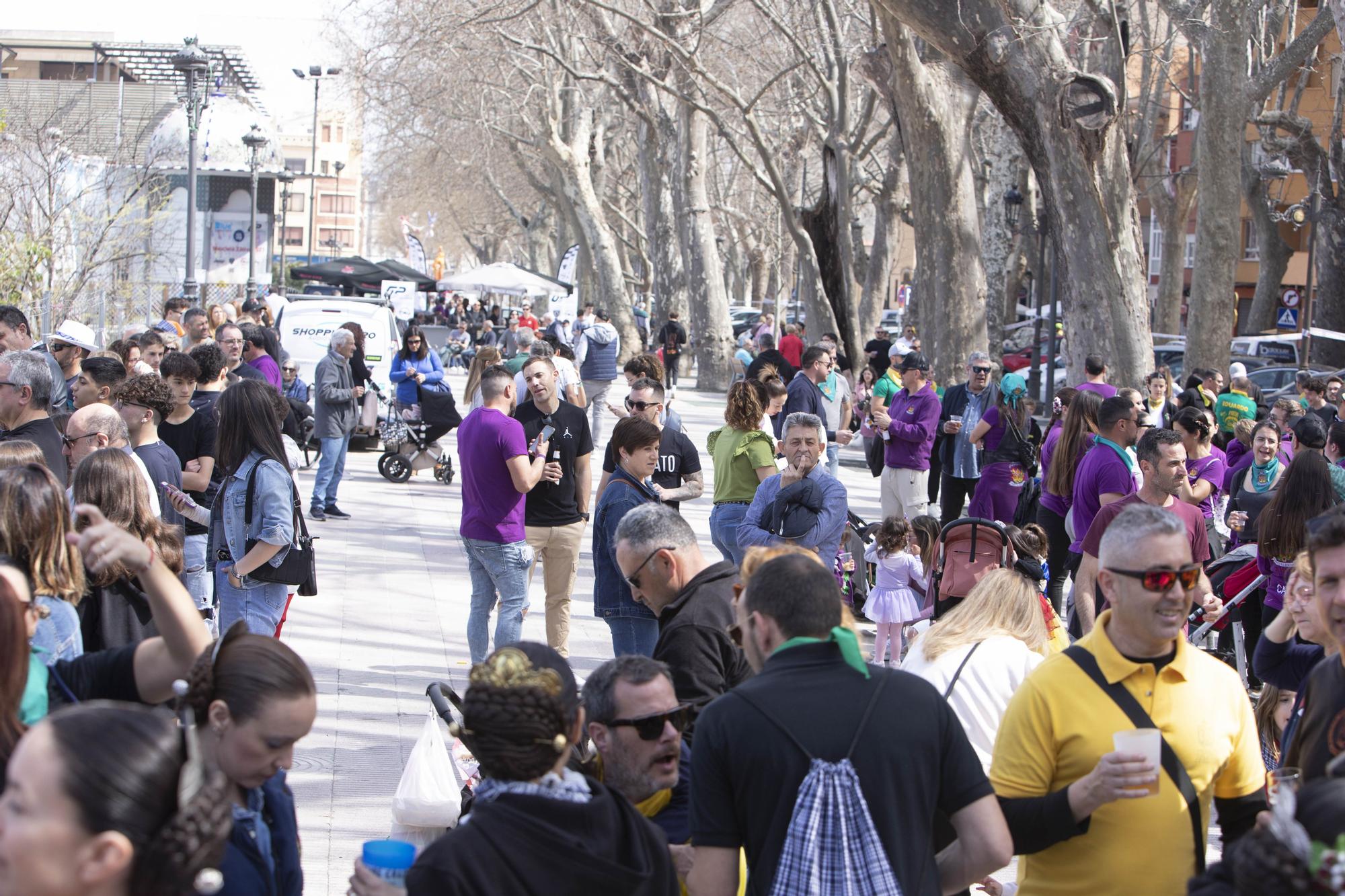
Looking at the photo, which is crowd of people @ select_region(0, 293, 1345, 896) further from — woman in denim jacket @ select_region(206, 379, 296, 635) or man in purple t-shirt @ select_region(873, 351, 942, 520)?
man in purple t-shirt @ select_region(873, 351, 942, 520)

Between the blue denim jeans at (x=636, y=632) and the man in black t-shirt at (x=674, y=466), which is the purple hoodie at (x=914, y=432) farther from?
the blue denim jeans at (x=636, y=632)

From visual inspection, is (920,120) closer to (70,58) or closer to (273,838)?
(273,838)

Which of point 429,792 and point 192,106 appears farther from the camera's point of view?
point 192,106

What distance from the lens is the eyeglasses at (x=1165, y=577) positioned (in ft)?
10.8

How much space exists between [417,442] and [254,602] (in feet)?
32.8

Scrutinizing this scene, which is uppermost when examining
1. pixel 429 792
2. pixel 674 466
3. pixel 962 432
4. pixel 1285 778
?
pixel 962 432

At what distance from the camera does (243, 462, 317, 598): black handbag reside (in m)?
6.30

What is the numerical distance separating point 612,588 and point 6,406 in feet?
9.54

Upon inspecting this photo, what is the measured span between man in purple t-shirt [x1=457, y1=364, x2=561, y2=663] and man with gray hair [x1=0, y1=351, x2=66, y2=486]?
2.05 metres

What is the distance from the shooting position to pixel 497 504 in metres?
7.58

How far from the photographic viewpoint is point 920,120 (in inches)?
712

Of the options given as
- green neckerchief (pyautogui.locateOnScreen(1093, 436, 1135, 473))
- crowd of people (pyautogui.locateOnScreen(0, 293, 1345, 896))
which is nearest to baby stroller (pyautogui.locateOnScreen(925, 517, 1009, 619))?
crowd of people (pyautogui.locateOnScreen(0, 293, 1345, 896))

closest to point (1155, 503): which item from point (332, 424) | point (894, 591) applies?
point (894, 591)

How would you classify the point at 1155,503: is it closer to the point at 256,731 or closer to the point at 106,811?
the point at 256,731
